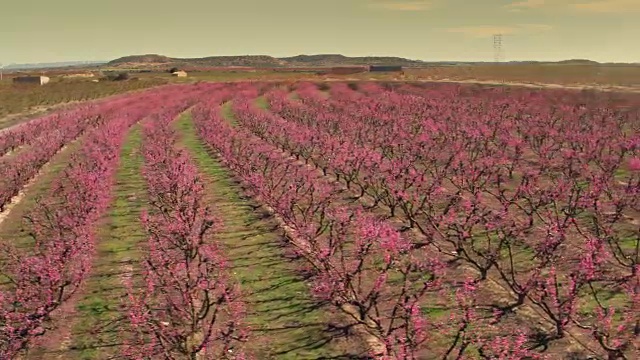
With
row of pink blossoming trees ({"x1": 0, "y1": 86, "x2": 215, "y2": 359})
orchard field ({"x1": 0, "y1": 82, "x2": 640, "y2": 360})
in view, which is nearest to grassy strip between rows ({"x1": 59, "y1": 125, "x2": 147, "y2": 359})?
orchard field ({"x1": 0, "y1": 82, "x2": 640, "y2": 360})

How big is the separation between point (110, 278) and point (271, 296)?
463 centimetres

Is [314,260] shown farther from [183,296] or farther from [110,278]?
[110,278]

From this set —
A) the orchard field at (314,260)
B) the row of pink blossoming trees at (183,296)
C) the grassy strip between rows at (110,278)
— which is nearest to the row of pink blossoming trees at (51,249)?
the orchard field at (314,260)

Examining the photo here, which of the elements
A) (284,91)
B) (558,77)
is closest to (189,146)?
(284,91)

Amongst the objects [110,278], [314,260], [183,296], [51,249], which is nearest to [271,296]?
[314,260]

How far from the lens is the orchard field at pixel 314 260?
10547 mm

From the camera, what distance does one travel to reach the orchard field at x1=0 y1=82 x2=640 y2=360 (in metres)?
10.5

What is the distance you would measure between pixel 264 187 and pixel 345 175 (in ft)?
12.9

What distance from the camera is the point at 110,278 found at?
14.2m

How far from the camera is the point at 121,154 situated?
32.3 metres

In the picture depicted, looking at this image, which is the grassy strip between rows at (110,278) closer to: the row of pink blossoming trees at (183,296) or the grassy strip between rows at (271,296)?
the row of pink blossoming trees at (183,296)

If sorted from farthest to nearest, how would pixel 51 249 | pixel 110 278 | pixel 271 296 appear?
1. pixel 51 249
2. pixel 110 278
3. pixel 271 296

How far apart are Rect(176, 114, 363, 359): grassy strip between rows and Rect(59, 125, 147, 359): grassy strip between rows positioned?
290cm

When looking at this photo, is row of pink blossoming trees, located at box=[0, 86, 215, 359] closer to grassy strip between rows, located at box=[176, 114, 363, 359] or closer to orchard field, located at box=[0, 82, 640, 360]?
orchard field, located at box=[0, 82, 640, 360]
